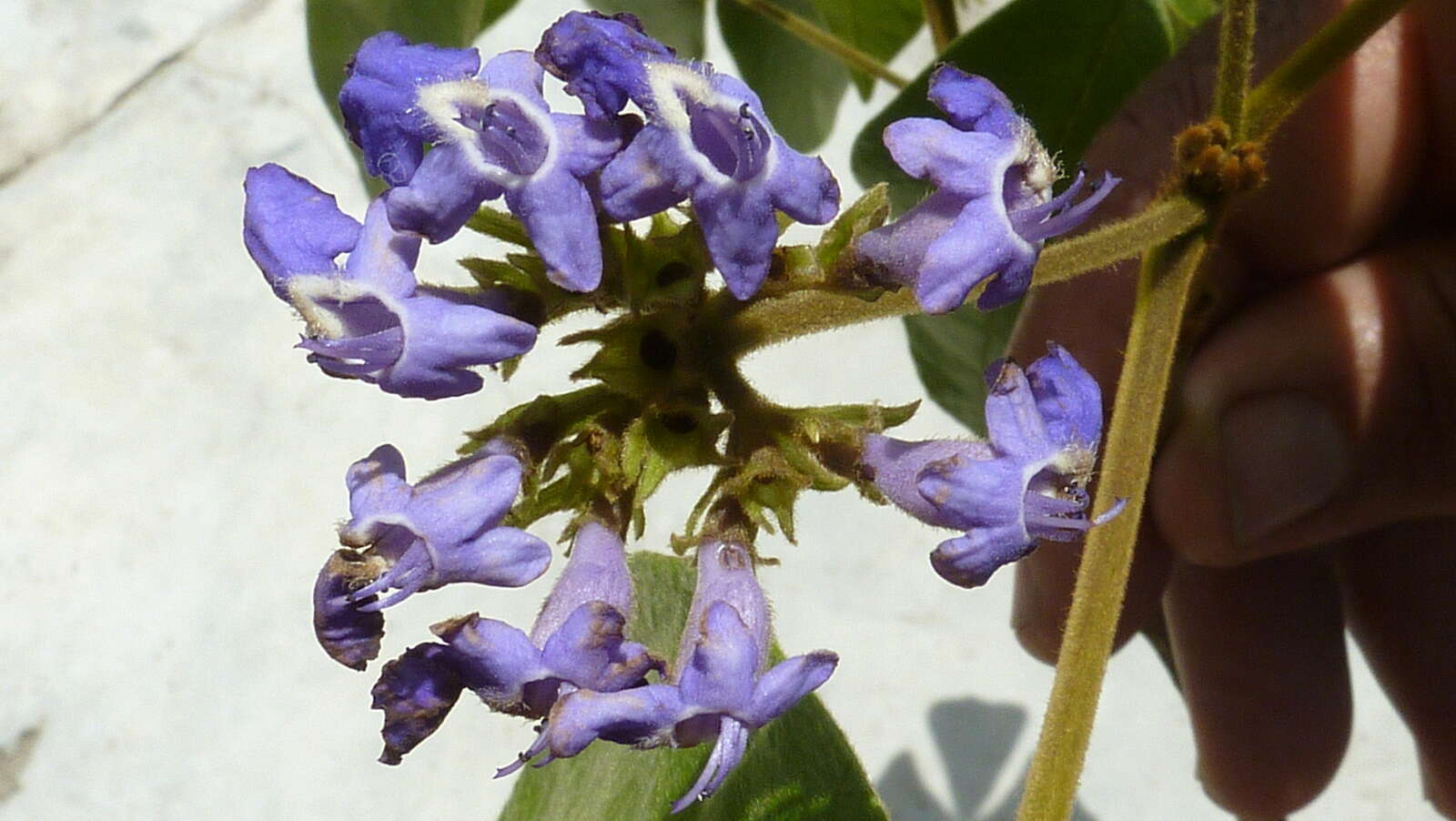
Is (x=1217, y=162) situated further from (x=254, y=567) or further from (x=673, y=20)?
(x=254, y=567)

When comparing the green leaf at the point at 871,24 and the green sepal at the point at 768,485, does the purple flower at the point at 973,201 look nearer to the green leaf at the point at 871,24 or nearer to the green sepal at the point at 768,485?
the green sepal at the point at 768,485

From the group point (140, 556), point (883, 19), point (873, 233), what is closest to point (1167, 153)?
point (883, 19)

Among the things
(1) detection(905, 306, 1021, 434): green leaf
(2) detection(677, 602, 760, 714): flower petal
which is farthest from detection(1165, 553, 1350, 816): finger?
(2) detection(677, 602, 760, 714): flower petal

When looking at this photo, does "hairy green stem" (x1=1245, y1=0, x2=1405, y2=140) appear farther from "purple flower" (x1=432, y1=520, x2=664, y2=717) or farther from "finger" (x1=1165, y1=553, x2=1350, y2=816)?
"finger" (x1=1165, y1=553, x2=1350, y2=816)

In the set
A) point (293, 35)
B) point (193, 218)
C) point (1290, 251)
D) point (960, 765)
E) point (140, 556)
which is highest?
point (293, 35)

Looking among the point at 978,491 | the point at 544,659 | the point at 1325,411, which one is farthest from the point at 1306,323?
the point at 544,659

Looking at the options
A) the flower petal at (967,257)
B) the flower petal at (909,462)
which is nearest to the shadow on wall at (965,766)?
the flower petal at (909,462)

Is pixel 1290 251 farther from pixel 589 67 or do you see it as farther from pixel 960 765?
pixel 589 67
